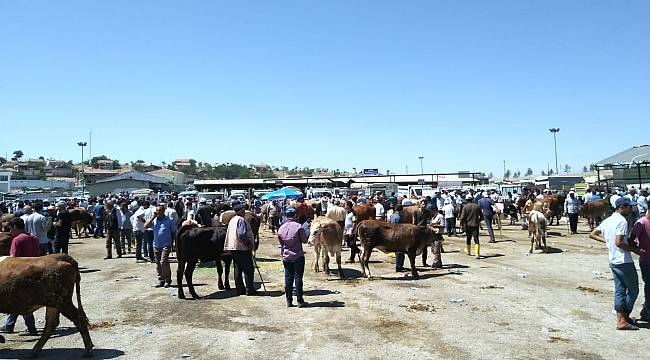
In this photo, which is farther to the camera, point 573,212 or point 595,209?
point 595,209

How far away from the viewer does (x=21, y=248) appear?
25.5 ft

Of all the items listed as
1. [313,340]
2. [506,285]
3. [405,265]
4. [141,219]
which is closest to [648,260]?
[506,285]

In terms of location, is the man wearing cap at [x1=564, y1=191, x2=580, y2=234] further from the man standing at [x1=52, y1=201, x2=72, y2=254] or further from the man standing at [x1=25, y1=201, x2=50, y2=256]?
the man standing at [x1=25, y1=201, x2=50, y2=256]

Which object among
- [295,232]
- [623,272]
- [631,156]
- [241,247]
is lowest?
[623,272]

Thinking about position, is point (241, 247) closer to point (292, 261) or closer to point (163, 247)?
point (292, 261)

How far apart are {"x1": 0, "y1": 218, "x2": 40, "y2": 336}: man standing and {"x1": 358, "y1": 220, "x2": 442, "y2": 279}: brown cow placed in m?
7.50

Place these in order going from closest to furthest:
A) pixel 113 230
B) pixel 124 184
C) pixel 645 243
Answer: pixel 645 243 → pixel 113 230 → pixel 124 184

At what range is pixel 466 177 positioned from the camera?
79.6 meters

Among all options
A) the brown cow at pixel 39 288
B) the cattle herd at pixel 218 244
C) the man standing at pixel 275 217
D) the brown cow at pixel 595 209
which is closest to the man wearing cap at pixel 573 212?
Result: the brown cow at pixel 595 209

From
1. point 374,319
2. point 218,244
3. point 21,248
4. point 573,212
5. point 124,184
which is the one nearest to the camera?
point 21,248

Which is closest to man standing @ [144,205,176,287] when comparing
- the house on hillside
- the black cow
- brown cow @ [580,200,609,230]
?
the black cow

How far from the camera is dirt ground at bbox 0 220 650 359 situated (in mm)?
6844

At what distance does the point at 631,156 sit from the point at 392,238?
24086 mm

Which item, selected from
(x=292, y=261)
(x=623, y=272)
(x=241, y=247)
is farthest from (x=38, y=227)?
(x=623, y=272)
